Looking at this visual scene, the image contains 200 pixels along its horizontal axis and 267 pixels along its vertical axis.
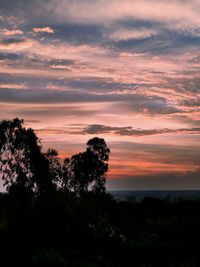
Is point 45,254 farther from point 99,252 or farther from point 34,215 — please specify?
point 34,215

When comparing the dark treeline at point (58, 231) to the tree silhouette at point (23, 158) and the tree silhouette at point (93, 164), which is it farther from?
the tree silhouette at point (93, 164)

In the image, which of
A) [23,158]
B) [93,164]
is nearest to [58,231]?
[23,158]

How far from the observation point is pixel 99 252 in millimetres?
21469

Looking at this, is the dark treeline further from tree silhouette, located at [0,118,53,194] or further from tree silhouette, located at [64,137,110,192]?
tree silhouette, located at [64,137,110,192]

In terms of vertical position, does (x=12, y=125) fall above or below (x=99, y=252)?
above

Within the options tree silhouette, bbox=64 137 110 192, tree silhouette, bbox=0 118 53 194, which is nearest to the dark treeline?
tree silhouette, bbox=0 118 53 194

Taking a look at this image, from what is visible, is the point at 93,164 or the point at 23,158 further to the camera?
the point at 93,164

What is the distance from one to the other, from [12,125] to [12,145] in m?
1.40

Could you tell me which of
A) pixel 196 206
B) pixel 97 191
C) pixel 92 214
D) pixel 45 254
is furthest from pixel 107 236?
pixel 97 191

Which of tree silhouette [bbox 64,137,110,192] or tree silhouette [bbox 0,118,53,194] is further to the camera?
tree silhouette [bbox 64,137,110,192]

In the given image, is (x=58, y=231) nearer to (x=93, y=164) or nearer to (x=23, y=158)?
(x=23, y=158)

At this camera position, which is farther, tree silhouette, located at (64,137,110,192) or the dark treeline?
tree silhouette, located at (64,137,110,192)

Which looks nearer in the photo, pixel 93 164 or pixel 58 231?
pixel 58 231

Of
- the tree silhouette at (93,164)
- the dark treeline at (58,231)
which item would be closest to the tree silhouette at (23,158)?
the dark treeline at (58,231)
